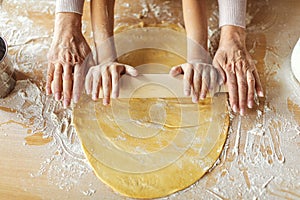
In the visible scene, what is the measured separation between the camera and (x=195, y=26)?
38.8 inches

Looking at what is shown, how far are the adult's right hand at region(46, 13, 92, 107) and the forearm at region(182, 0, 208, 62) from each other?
273 mm

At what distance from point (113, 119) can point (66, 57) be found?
197 millimetres

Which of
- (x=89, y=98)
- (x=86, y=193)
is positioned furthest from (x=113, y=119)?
(x=86, y=193)

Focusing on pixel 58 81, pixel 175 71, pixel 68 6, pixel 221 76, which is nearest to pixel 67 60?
pixel 58 81

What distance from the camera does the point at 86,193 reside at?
858 mm

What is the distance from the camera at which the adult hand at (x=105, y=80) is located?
0.87m

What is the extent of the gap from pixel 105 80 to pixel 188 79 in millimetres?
199

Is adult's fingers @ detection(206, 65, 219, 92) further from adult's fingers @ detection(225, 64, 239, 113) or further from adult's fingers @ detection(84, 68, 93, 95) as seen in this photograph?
adult's fingers @ detection(84, 68, 93, 95)

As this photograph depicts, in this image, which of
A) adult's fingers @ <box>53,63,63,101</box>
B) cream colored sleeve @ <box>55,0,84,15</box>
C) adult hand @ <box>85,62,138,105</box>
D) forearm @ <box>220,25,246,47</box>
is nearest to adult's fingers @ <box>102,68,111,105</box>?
adult hand @ <box>85,62,138,105</box>

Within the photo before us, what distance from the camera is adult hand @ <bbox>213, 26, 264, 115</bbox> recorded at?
89 cm

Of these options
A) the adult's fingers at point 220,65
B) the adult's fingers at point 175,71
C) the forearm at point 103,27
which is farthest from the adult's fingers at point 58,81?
the adult's fingers at point 220,65

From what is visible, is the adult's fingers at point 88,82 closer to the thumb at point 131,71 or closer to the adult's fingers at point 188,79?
the thumb at point 131,71

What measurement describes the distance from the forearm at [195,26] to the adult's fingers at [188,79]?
8 cm

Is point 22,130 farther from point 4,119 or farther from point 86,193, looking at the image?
point 86,193
